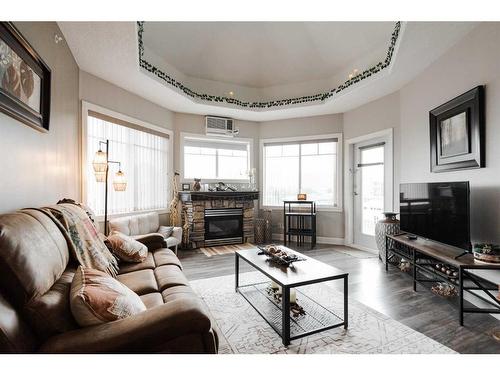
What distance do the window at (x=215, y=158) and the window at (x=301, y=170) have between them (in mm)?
508

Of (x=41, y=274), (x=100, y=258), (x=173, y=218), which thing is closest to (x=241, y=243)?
(x=173, y=218)

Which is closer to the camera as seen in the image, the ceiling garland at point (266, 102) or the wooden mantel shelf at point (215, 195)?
the ceiling garland at point (266, 102)

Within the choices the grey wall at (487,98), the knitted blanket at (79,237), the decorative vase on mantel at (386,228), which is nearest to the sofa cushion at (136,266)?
Result: the knitted blanket at (79,237)

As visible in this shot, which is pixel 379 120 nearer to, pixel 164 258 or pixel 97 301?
pixel 164 258

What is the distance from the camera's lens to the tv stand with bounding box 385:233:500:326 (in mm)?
2104

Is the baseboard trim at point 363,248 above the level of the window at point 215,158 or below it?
below

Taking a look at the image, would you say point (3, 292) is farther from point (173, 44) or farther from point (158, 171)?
point (173, 44)

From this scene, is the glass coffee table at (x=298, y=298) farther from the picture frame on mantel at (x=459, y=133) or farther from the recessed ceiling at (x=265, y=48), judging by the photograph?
the recessed ceiling at (x=265, y=48)

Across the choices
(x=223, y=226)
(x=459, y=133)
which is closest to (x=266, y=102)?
(x=223, y=226)

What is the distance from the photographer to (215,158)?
18.0ft

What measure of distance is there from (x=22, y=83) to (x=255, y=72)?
4.14 meters

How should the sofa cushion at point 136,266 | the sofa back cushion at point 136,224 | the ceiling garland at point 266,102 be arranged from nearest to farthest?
the sofa cushion at point 136,266 < the sofa back cushion at point 136,224 < the ceiling garland at point 266,102

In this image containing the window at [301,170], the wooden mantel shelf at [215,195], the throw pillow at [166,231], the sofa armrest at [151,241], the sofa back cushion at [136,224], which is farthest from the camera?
the window at [301,170]

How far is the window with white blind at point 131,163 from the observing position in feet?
11.6
